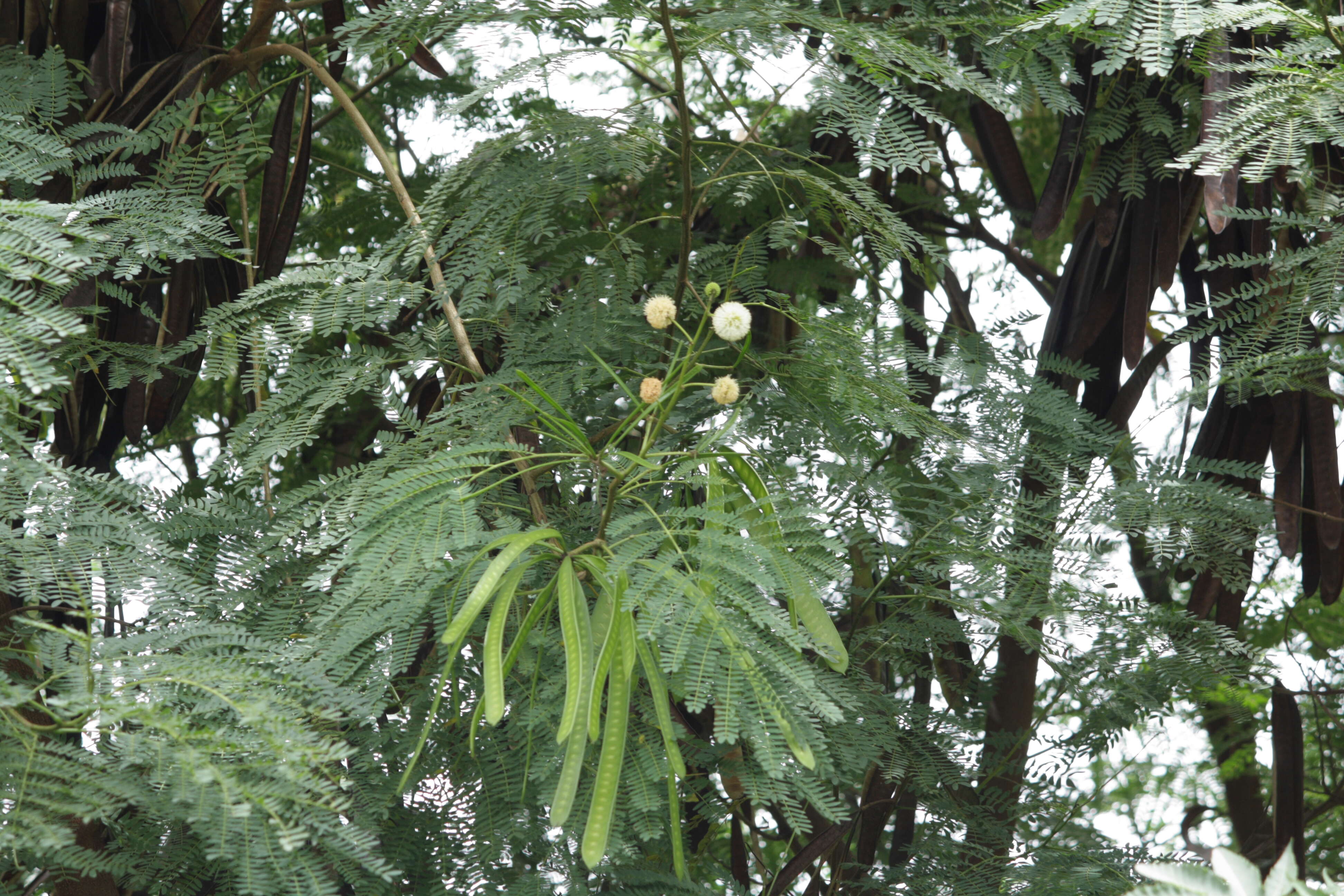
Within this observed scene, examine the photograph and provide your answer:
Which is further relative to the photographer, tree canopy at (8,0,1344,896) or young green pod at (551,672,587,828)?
tree canopy at (8,0,1344,896)

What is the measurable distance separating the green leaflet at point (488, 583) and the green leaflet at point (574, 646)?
0.05 meters

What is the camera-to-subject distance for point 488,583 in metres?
1.20

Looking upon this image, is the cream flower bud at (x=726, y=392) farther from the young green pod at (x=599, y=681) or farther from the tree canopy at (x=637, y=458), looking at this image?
the young green pod at (x=599, y=681)

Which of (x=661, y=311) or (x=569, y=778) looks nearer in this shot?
(x=569, y=778)

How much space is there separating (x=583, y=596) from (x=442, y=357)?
740 mm

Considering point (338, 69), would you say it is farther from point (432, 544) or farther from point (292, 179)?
point (432, 544)

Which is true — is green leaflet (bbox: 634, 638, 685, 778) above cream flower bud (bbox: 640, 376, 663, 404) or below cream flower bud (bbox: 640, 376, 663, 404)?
below

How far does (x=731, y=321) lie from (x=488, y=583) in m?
0.41

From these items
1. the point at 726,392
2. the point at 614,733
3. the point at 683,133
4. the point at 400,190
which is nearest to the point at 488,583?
the point at 614,733

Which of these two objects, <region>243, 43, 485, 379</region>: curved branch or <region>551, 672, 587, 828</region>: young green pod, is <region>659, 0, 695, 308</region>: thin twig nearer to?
<region>243, 43, 485, 379</region>: curved branch

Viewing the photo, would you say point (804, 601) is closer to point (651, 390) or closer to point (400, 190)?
point (651, 390)

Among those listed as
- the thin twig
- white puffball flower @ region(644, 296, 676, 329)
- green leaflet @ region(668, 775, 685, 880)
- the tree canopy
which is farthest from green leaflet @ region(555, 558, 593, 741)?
the thin twig

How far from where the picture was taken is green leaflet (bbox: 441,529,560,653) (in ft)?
3.87

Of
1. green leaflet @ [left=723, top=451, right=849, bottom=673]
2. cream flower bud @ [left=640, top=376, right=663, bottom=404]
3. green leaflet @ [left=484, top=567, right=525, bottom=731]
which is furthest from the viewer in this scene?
green leaflet @ [left=723, top=451, right=849, bottom=673]
